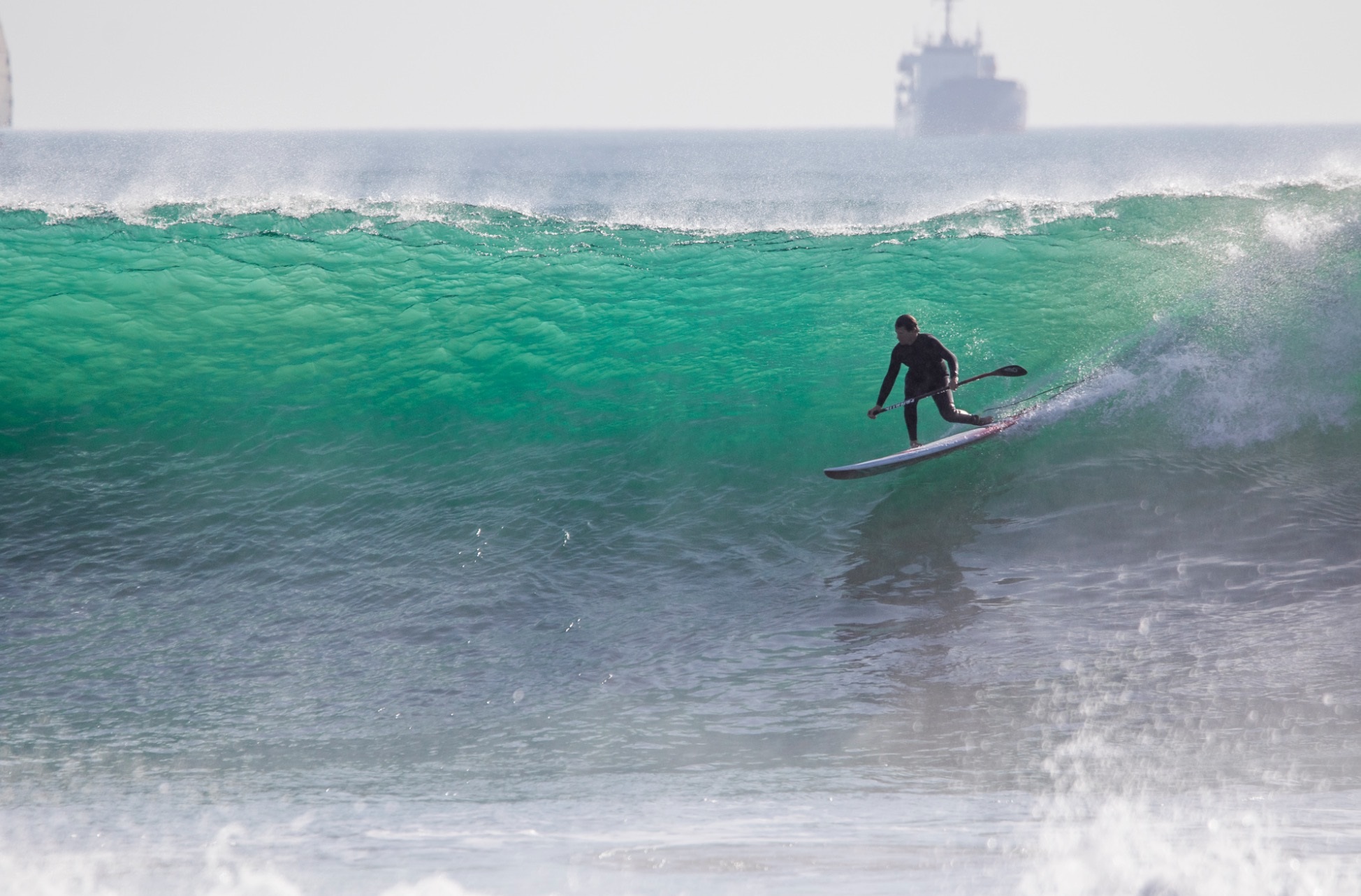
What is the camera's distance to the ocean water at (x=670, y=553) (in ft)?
15.3

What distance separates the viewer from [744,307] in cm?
1243

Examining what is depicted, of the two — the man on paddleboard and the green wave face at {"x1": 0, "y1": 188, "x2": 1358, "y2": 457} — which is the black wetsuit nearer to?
the man on paddleboard

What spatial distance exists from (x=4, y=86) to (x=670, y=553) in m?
159

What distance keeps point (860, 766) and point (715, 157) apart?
98591 millimetres

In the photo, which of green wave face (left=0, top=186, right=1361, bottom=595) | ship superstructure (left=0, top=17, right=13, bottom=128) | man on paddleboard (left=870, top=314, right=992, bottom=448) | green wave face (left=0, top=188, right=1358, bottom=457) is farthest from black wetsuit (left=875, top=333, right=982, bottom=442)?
ship superstructure (left=0, top=17, right=13, bottom=128)

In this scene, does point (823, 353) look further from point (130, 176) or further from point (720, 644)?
point (130, 176)

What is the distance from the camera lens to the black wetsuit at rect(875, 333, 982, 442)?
337 inches

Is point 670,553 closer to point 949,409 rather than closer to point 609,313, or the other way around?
point 949,409

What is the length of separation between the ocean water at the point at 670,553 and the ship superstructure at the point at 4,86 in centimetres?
14741

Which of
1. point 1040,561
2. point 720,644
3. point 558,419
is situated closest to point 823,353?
point 558,419

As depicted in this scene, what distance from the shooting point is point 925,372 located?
28.4 feet

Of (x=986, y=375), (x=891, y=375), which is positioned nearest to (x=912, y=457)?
(x=891, y=375)

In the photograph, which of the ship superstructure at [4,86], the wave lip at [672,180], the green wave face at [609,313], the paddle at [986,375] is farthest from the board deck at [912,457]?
the ship superstructure at [4,86]

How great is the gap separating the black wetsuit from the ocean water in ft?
2.62
